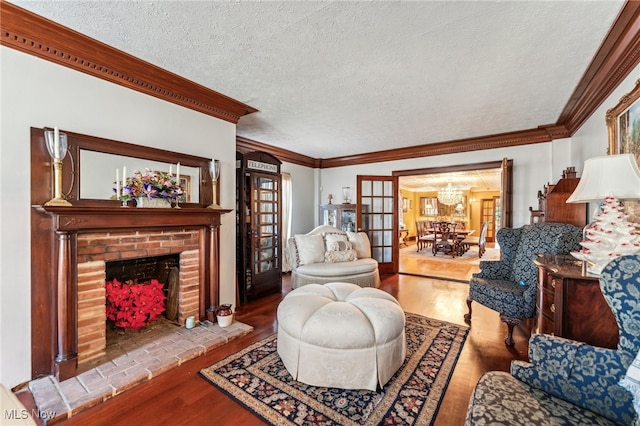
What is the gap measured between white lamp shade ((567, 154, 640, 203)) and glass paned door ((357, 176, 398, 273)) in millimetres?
3795

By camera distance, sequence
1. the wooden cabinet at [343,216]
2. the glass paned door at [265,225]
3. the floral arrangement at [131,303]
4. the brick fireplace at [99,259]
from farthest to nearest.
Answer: the wooden cabinet at [343,216], the glass paned door at [265,225], the floral arrangement at [131,303], the brick fireplace at [99,259]

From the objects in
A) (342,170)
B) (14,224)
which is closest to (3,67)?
(14,224)

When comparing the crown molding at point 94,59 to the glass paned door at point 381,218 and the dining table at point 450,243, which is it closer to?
the glass paned door at point 381,218

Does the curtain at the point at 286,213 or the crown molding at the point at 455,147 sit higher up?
the crown molding at the point at 455,147

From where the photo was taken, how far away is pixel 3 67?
5.78ft

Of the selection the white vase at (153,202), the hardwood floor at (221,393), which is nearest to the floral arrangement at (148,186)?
the white vase at (153,202)

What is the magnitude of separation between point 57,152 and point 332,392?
2.50 meters

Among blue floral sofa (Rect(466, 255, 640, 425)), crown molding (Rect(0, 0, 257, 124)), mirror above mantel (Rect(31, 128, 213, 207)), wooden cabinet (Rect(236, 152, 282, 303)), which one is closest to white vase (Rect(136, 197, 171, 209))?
mirror above mantel (Rect(31, 128, 213, 207))

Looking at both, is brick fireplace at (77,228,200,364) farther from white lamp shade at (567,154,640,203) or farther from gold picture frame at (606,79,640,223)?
gold picture frame at (606,79,640,223)

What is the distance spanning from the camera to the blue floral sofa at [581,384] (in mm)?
1044

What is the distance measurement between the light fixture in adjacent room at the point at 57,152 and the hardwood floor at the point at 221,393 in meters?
1.28

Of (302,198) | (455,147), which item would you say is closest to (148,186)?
(302,198)

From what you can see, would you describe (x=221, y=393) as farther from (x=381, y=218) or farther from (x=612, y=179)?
(x=381, y=218)

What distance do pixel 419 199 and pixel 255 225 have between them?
393 inches
